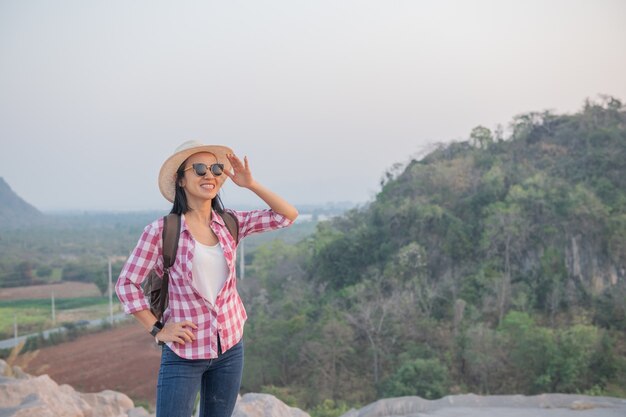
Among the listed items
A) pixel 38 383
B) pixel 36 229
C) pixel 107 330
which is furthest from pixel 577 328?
pixel 36 229

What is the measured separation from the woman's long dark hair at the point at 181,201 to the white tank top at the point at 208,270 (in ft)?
0.56

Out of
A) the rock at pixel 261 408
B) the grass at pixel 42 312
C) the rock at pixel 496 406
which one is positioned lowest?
the grass at pixel 42 312

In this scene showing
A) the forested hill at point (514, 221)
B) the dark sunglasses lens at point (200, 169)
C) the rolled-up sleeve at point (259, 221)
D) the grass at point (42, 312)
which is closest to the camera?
the dark sunglasses lens at point (200, 169)

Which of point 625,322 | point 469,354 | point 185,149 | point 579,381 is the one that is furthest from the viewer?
point 625,322

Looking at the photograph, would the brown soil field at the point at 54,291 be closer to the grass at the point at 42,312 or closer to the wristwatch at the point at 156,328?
the grass at the point at 42,312

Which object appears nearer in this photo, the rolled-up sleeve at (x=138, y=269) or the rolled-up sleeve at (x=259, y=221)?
the rolled-up sleeve at (x=138, y=269)

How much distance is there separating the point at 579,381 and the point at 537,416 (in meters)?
6.79

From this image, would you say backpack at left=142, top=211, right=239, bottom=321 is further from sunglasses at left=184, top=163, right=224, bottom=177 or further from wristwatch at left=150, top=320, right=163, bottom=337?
sunglasses at left=184, top=163, right=224, bottom=177

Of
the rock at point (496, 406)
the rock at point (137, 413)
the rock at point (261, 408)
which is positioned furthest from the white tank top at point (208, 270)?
the rock at point (137, 413)

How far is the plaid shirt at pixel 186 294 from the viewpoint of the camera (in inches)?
84.7

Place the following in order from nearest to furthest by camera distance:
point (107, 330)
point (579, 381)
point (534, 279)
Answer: point (579, 381) < point (534, 279) < point (107, 330)

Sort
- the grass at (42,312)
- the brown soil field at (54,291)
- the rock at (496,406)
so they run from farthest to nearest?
1. the brown soil field at (54,291)
2. the grass at (42,312)
3. the rock at (496,406)

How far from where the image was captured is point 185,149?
2.33 metres

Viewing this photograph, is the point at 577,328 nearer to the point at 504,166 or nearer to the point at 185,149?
the point at 504,166
